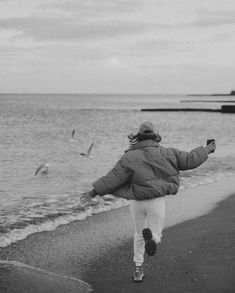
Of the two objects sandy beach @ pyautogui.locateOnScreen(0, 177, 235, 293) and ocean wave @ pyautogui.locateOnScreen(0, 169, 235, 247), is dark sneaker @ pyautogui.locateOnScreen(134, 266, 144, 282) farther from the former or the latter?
ocean wave @ pyautogui.locateOnScreen(0, 169, 235, 247)

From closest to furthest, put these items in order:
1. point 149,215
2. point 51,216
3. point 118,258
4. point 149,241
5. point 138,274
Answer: point 149,241 → point 149,215 → point 138,274 → point 118,258 → point 51,216

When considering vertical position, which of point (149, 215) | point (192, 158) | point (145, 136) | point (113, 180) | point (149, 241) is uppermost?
point (145, 136)

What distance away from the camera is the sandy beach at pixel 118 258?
19.6 ft

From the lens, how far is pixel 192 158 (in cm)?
573

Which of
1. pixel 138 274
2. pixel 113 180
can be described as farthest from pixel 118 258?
pixel 113 180

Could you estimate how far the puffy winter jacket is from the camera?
18.8ft

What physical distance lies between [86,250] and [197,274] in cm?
197

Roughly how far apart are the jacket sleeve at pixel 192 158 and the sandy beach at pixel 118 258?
1319mm

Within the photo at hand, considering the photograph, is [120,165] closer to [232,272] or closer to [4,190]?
[232,272]

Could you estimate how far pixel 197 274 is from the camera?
20.4 ft

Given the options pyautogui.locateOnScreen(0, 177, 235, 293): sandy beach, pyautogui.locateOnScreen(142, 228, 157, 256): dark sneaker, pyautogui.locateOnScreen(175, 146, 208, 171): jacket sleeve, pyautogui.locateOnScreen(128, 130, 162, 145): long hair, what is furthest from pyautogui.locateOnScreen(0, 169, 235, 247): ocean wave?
pyautogui.locateOnScreen(175, 146, 208, 171): jacket sleeve

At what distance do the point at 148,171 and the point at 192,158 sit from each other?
490 mm

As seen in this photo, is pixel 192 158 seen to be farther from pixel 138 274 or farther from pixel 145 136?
pixel 138 274

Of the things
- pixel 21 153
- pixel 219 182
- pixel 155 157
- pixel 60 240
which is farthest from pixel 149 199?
pixel 21 153
